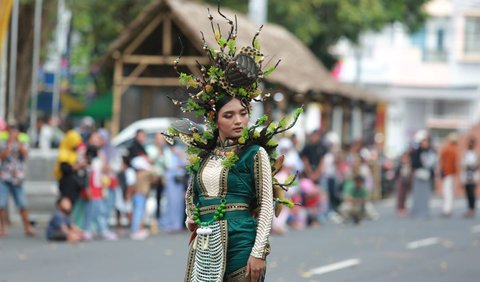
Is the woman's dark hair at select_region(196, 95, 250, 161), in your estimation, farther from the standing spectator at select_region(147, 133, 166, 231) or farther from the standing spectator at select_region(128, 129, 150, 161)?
the standing spectator at select_region(147, 133, 166, 231)

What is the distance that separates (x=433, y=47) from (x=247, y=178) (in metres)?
59.3

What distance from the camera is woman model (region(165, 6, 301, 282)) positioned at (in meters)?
8.02

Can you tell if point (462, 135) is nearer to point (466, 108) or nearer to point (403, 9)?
point (403, 9)

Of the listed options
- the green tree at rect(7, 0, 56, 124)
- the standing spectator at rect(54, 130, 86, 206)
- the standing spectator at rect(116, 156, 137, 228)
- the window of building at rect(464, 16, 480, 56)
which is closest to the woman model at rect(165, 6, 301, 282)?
the standing spectator at rect(54, 130, 86, 206)

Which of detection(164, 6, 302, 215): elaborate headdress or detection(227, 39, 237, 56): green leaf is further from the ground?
detection(227, 39, 237, 56): green leaf

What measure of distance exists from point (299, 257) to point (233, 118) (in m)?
9.44

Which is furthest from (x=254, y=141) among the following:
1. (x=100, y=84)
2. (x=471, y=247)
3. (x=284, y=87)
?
(x=100, y=84)

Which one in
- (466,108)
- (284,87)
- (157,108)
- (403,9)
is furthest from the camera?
(466,108)

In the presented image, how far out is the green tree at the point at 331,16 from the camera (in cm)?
3991

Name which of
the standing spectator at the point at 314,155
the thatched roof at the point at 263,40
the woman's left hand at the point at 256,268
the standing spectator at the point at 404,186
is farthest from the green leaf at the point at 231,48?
→ the standing spectator at the point at 404,186

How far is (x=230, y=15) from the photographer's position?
106 feet

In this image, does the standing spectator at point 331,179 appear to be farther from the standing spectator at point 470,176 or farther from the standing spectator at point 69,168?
the standing spectator at point 69,168

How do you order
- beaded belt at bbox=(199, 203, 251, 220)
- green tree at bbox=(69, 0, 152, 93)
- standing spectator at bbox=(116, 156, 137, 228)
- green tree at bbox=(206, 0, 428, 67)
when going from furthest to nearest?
green tree at bbox=(206, 0, 428, 67) → green tree at bbox=(69, 0, 152, 93) → standing spectator at bbox=(116, 156, 137, 228) → beaded belt at bbox=(199, 203, 251, 220)

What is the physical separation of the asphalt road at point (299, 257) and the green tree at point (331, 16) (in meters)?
17.2
